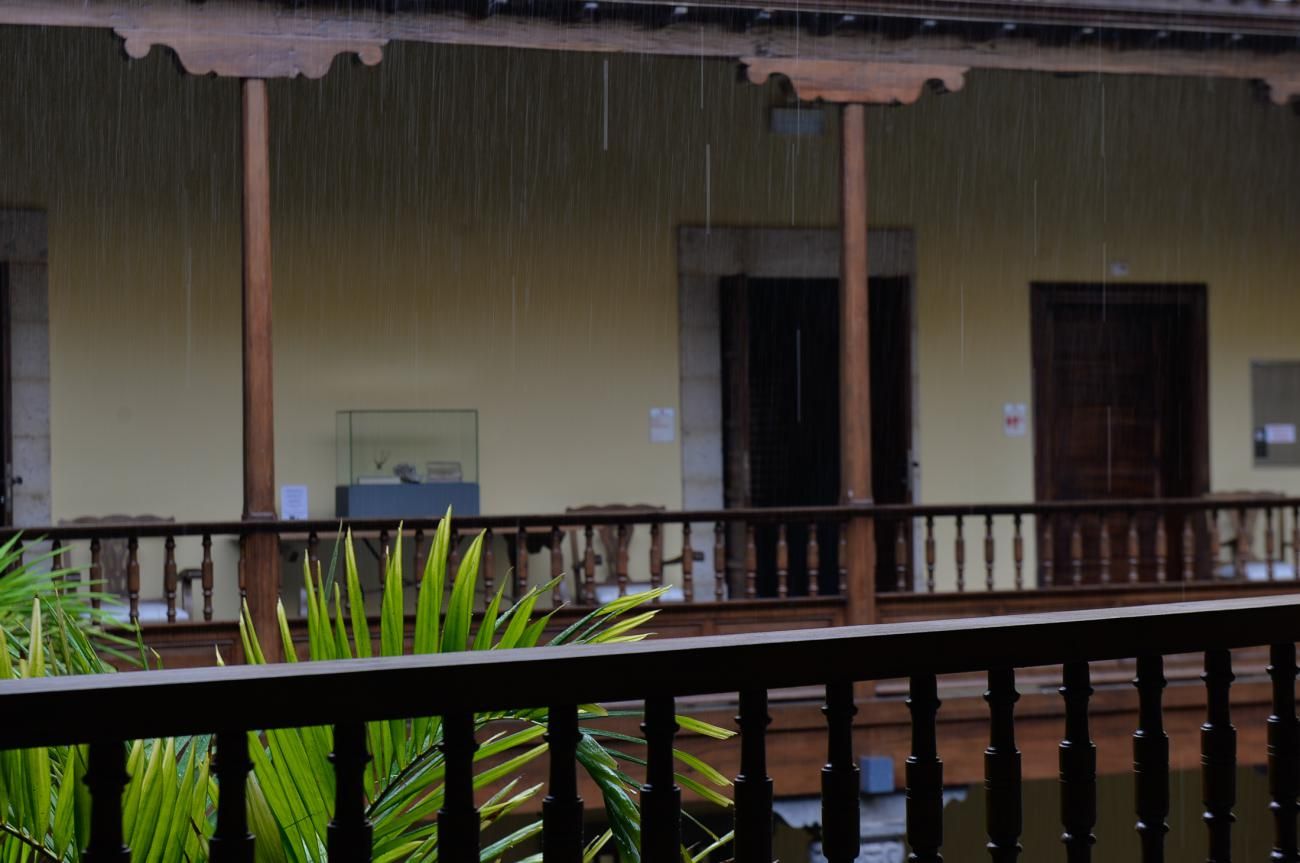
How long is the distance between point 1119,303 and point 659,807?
386 inches

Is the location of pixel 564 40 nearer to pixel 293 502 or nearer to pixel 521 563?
pixel 521 563

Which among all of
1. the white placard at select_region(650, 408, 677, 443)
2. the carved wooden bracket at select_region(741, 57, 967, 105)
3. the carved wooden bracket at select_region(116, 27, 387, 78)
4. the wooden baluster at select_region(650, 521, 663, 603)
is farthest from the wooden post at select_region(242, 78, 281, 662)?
the white placard at select_region(650, 408, 677, 443)

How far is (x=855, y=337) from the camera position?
299 inches

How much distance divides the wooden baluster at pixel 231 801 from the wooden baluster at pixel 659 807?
467mm

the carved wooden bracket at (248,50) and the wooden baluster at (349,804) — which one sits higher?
the carved wooden bracket at (248,50)

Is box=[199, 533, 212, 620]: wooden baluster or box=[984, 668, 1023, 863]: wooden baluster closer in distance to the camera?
box=[984, 668, 1023, 863]: wooden baluster

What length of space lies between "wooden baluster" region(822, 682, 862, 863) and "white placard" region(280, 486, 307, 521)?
7509 millimetres

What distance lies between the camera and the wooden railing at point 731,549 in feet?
23.4

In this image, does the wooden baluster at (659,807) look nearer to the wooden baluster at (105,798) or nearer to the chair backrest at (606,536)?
the wooden baluster at (105,798)

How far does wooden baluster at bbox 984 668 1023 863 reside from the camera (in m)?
1.93

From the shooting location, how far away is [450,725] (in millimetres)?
1626

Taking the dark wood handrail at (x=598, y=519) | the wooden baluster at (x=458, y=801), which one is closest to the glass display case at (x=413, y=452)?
the dark wood handrail at (x=598, y=519)

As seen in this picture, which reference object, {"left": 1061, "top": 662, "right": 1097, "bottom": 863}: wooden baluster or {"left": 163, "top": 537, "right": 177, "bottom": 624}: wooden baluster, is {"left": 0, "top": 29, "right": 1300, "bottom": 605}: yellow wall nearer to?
{"left": 163, "top": 537, "right": 177, "bottom": 624}: wooden baluster

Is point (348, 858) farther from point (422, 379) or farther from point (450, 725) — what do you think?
point (422, 379)
